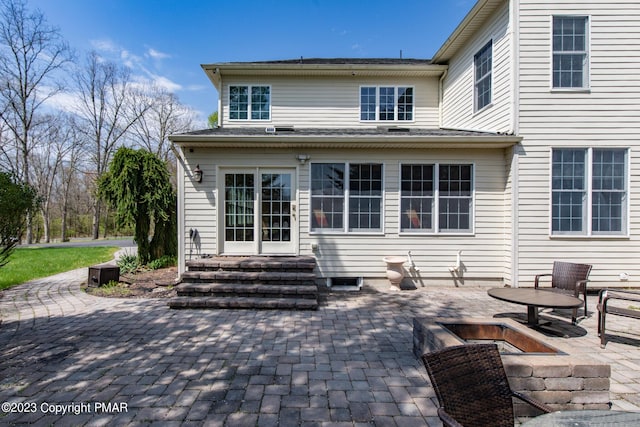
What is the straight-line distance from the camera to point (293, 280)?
5652mm

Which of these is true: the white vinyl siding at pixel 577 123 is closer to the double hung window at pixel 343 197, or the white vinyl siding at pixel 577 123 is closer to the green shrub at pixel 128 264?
the double hung window at pixel 343 197

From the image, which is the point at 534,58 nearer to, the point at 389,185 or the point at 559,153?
the point at 559,153

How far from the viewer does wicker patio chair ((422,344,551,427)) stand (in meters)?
1.65

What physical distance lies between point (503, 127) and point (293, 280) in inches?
239

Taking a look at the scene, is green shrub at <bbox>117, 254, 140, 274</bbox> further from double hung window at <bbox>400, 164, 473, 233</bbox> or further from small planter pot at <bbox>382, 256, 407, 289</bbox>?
double hung window at <bbox>400, 164, 473, 233</bbox>

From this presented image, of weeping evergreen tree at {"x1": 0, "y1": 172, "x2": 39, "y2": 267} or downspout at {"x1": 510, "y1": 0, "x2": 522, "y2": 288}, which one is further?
downspout at {"x1": 510, "y1": 0, "x2": 522, "y2": 288}

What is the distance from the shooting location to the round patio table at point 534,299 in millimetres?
3885

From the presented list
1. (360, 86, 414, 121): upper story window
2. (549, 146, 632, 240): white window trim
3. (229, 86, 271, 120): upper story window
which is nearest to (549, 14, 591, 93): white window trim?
(549, 146, 632, 240): white window trim

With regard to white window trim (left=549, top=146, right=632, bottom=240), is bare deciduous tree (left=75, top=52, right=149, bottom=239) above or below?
above

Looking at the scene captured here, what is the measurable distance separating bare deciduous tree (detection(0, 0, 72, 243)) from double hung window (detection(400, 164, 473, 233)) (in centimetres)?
2301

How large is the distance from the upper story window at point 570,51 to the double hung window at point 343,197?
4610 millimetres

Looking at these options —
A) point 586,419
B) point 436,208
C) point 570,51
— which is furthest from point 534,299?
point 570,51

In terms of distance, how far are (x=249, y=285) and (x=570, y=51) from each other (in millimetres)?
8801

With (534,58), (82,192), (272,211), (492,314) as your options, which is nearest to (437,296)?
(492,314)
